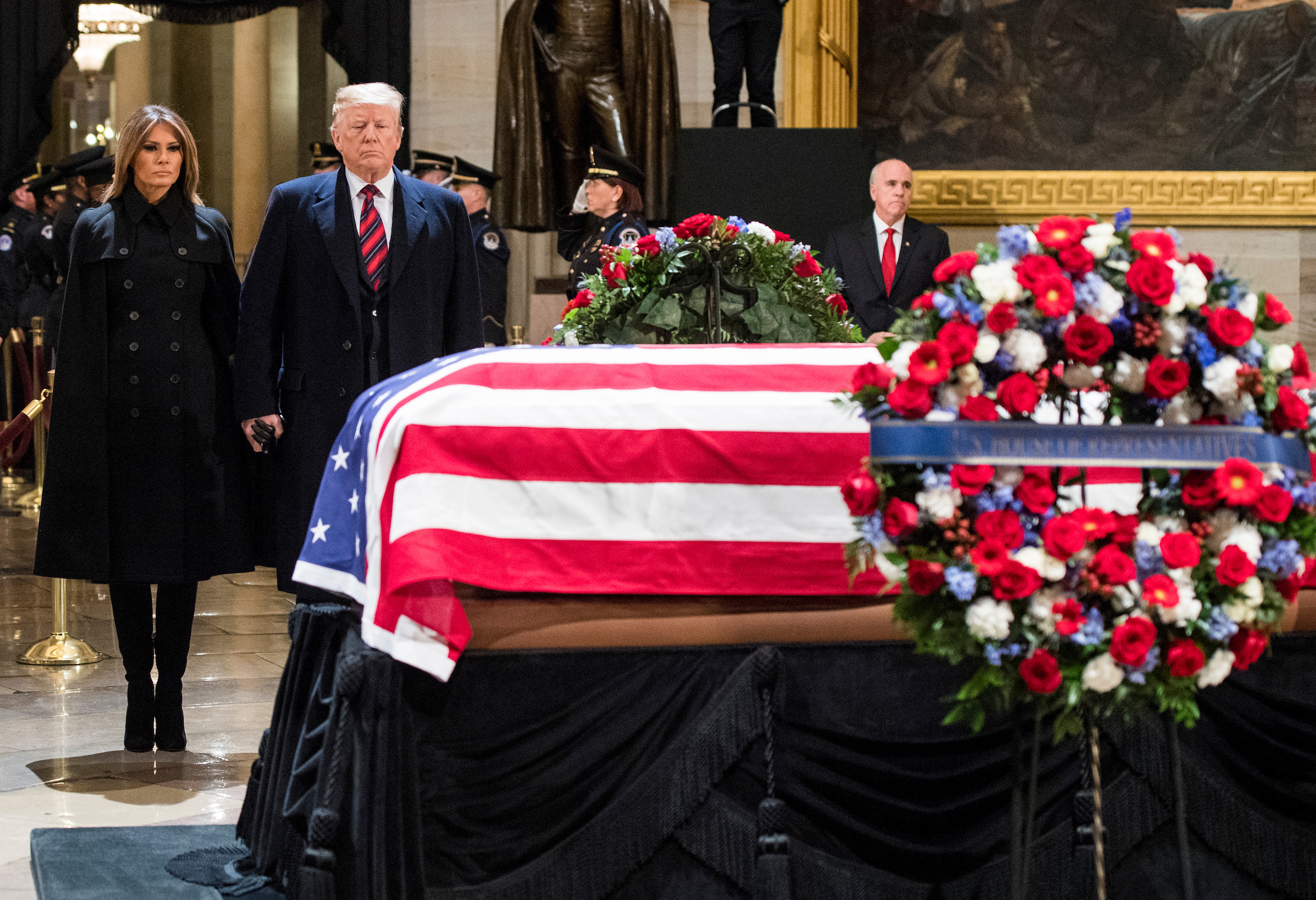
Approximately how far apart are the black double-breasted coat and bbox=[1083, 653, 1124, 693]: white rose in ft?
8.55

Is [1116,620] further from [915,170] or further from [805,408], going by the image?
[915,170]

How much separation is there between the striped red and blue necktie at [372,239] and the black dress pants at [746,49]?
3.40 meters

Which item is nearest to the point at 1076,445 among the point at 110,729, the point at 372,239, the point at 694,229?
the point at 694,229

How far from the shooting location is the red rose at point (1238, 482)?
6.64 ft

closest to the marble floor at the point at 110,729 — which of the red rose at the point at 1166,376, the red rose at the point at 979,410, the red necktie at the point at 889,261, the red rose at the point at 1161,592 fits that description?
the red rose at the point at 979,410

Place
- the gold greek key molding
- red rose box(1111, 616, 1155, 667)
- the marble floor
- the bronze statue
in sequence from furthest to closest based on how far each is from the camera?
the gold greek key molding
the bronze statue
the marble floor
red rose box(1111, 616, 1155, 667)

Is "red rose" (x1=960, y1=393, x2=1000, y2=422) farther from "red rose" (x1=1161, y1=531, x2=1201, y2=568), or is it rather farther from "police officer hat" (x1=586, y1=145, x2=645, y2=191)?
→ "police officer hat" (x1=586, y1=145, x2=645, y2=191)

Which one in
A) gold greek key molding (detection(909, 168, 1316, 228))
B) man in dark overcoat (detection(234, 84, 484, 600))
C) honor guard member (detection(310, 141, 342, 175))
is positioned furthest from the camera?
gold greek key molding (detection(909, 168, 1316, 228))

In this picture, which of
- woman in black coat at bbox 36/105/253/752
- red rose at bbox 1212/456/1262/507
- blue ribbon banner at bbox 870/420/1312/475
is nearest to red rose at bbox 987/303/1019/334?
blue ribbon banner at bbox 870/420/1312/475

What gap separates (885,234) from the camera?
6.29m

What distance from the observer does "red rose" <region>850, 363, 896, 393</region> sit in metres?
2.15

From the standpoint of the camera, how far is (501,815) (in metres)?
2.50

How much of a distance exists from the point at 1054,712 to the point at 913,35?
6.85 m

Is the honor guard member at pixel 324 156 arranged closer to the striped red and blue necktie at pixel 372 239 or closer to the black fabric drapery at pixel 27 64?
the black fabric drapery at pixel 27 64
